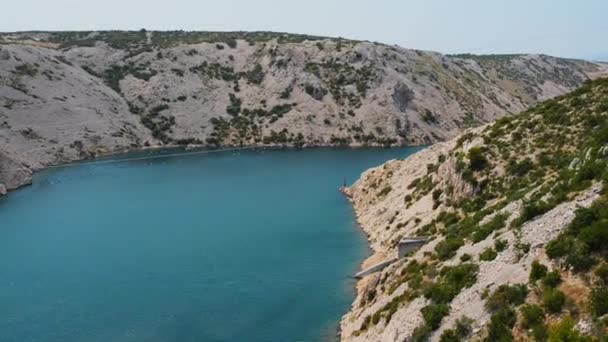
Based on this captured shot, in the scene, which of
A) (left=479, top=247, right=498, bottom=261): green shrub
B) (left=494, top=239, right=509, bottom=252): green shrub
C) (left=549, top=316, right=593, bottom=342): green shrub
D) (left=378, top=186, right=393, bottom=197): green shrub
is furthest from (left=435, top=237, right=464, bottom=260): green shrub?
(left=378, top=186, right=393, bottom=197): green shrub

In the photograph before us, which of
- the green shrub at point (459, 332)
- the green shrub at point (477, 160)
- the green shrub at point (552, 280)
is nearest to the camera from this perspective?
the green shrub at point (552, 280)

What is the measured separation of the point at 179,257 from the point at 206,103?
11883 centimetres

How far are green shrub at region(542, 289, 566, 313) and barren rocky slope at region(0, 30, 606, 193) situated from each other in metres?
137

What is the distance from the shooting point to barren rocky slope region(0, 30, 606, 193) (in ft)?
511

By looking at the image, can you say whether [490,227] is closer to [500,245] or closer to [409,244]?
[500,245]

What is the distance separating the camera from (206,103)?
595 ft

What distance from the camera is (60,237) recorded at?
80.1 m

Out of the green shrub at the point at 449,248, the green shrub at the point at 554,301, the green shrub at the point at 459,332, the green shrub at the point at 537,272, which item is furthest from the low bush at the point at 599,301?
the green shrub at the point at 449,248

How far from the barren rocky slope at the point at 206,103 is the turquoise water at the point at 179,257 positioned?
120 ft

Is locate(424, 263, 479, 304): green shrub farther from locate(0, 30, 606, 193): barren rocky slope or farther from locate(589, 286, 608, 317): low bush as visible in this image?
locate(0, 30, 606, 193): barren rocky slope

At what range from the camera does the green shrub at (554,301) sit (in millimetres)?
24742

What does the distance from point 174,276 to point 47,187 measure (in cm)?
6858

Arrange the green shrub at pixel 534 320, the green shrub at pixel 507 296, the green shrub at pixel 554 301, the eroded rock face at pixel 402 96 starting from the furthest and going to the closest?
the eroded rock face at pixel 402 96
the green shrub at pixel 507 296
the green shrub at pixel 554 301
the green shrub at pixel 534 320

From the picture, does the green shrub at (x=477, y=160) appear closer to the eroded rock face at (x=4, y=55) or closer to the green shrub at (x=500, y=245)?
the green shrub at (x=500, y=245)
